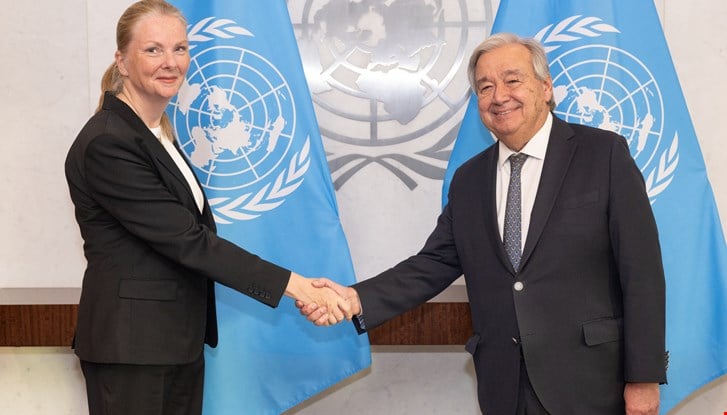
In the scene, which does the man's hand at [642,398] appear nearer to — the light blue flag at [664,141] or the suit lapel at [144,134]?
the light blue flag at [664,141]

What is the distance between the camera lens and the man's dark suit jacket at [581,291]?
187 cm

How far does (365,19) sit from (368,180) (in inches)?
26.6

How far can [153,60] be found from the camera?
210 centimetres

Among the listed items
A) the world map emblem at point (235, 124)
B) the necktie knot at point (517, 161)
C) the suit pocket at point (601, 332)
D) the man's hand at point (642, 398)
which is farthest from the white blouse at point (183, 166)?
the man's hand at point (642, 398)

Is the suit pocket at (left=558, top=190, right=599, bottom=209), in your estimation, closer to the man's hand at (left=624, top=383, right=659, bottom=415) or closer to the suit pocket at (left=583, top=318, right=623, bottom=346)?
the suit pocket at (left=583, top=318, right=623, bottom=346)

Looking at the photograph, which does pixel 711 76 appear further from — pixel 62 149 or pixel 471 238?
pixel 62 149

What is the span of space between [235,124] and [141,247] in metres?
0.90

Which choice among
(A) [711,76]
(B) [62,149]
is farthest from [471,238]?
(B) [62,149]

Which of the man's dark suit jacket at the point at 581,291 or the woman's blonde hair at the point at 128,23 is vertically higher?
the woman's blonde hair at the point at 128,23

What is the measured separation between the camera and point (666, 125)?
274 cm

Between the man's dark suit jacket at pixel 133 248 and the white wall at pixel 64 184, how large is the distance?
124 centimetres

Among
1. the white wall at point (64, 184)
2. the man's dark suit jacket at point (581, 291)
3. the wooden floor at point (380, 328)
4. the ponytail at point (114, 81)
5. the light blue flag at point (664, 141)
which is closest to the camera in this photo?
the man's dark suit jacket at point (581, 291)

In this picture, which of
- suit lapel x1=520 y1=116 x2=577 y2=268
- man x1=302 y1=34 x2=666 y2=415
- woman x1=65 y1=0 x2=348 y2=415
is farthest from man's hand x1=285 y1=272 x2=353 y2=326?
suit lapel x1=520 y1=116 x2=577 y2=268

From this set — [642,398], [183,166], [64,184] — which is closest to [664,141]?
[642,398]
